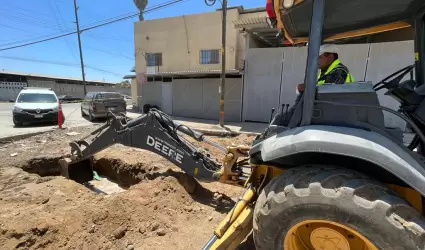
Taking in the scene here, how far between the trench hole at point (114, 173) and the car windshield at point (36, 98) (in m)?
7.83

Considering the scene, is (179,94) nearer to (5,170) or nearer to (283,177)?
(5,170)

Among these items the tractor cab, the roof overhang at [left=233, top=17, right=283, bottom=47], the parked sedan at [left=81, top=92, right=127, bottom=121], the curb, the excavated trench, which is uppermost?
the roof overhang at [left=233, top=17, right=283, bottom=47]

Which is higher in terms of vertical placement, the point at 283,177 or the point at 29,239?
the point at 283,177

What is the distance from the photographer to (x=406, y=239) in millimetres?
1513

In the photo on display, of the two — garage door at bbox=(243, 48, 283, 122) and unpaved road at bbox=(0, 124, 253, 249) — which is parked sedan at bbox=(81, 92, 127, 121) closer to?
garage door at bbox=(243, 48, 283, 122)

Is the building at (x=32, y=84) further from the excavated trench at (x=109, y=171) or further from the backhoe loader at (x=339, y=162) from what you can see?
the backhoe loader at (x=339, y=162)

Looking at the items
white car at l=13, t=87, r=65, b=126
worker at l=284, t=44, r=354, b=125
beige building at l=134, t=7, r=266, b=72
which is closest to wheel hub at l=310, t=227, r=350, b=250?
worker at l=284, t=44, r=354, b=125

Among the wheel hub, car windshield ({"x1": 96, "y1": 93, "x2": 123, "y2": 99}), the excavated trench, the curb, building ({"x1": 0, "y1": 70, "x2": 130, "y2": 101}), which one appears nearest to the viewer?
the wheel hub

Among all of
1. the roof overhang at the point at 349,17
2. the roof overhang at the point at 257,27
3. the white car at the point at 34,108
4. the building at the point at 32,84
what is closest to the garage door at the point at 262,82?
the roof overhang at the point at 257,27

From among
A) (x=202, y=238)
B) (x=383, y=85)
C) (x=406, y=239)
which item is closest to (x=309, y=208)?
(x=406, y=239)

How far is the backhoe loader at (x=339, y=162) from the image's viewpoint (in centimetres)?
161

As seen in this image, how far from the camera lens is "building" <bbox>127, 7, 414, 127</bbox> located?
11.8 m

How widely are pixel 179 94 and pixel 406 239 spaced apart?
16627 mm

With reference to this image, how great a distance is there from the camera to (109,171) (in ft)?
20.8
